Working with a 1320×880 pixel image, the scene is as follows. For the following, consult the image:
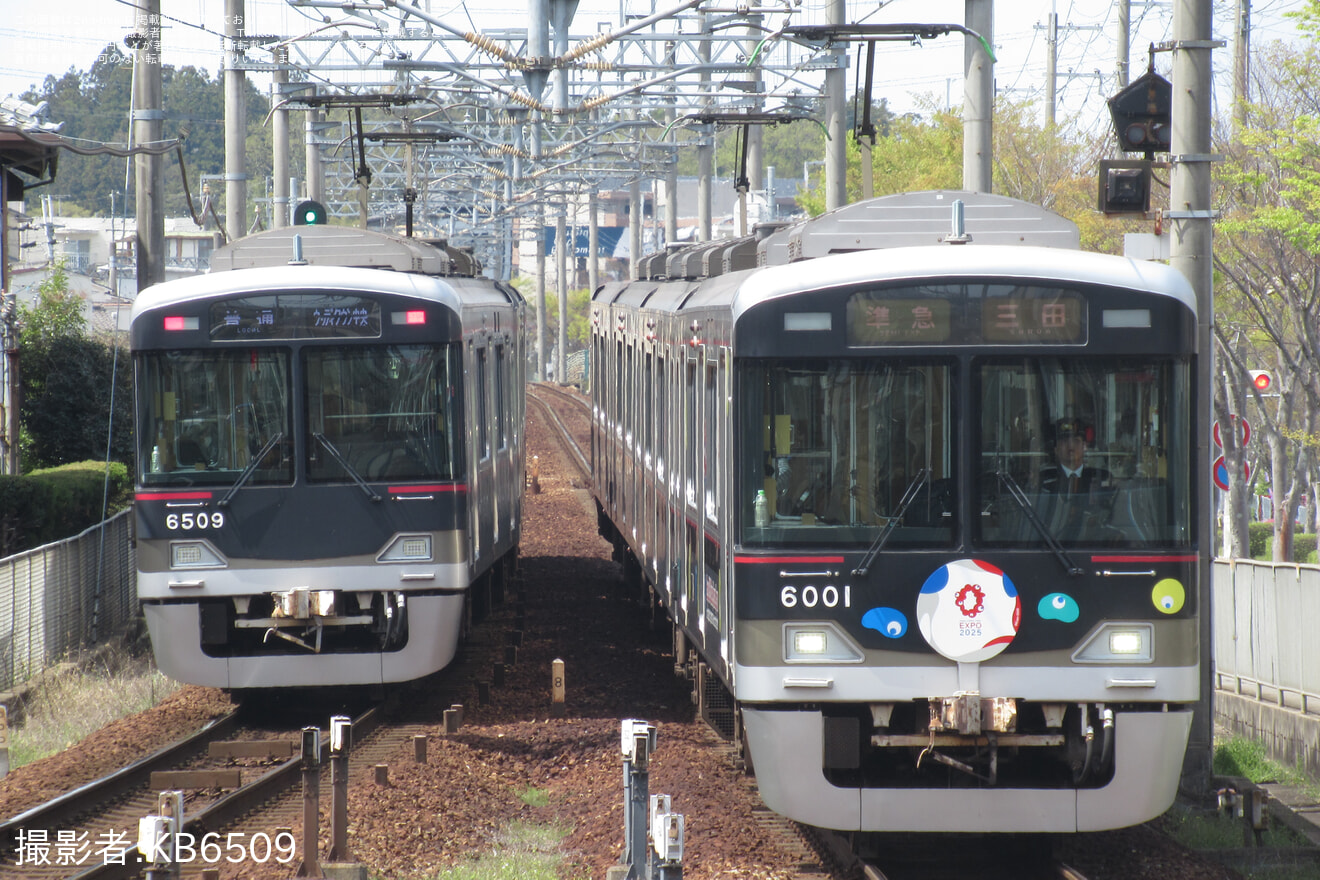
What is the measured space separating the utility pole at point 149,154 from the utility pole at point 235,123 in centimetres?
193

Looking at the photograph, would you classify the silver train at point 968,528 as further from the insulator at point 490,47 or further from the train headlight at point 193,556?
the insulator at point 490,47

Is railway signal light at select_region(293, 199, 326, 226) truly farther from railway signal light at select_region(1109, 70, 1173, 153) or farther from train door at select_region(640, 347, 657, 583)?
railway signal light at select_region(1109, 70, 1173, 153)

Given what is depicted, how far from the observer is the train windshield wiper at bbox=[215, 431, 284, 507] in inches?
382

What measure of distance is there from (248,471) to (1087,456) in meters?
5.39

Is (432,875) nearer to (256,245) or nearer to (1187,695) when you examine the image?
(1187,695)

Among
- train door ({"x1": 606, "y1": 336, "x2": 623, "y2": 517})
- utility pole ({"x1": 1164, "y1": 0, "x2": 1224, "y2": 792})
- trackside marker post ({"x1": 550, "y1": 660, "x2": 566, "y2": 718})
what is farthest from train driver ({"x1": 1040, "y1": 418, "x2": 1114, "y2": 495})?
train door ({"x1": 606, "y1": 336, "x2": 623, "y2": 517})

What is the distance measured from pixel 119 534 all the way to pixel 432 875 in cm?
857

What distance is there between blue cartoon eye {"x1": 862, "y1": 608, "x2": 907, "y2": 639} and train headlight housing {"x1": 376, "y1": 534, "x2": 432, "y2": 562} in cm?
418

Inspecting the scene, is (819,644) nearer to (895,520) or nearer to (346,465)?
(895,520)

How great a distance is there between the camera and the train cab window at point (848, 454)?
6.59m

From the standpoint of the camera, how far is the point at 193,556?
9758 mm

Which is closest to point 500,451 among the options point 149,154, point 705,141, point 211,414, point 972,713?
point 211,414

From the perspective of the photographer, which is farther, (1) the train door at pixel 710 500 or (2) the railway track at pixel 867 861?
(1) the train door at pixel 710 500

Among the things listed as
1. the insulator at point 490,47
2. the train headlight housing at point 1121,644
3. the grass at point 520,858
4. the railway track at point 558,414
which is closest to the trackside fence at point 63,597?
the grass at point 520,858
